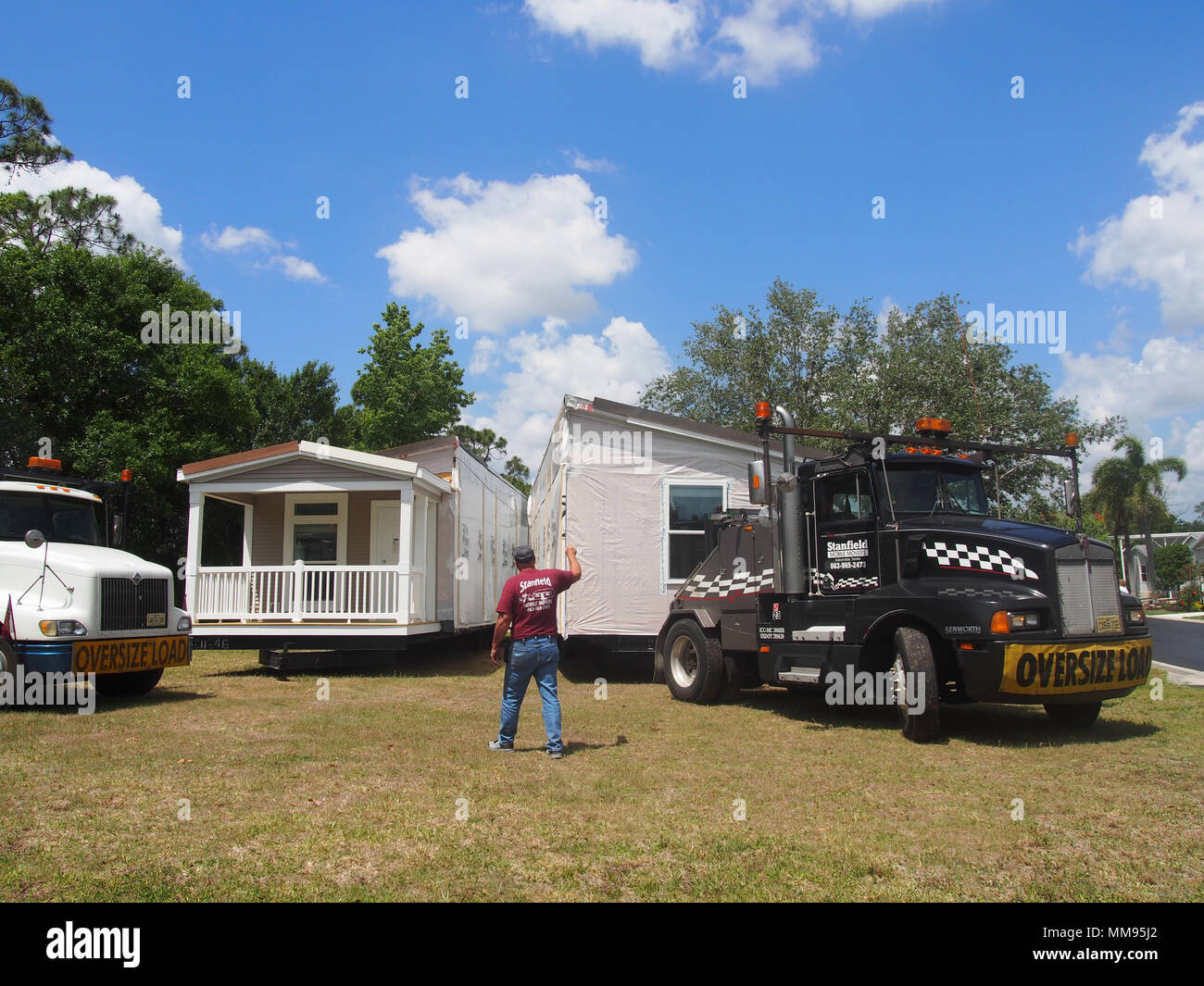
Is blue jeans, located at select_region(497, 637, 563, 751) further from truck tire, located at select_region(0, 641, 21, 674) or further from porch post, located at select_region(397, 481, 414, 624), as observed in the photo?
porch post, located at select_region(397, 481, 414, 624)

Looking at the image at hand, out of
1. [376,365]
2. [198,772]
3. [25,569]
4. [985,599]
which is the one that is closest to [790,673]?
[985,599]

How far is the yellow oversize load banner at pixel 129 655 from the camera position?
8.73m

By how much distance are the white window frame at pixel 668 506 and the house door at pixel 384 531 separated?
586cm

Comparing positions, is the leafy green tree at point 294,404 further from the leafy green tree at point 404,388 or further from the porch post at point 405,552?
the porch post at point 405,552

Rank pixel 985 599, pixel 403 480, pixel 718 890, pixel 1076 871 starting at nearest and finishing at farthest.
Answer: pixel 718 890, pixel 1076 871, pixel 985 599, pixel 403 480

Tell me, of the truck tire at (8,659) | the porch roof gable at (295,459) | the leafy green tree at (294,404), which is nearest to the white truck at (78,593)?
the truck tire at (8,659)

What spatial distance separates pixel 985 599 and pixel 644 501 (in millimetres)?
6006

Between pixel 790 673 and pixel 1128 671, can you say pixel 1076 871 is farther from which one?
pixel 790 673

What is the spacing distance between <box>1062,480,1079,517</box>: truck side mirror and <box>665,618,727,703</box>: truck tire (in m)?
3.79

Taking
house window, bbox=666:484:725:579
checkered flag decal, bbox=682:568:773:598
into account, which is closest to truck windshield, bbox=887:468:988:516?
checkered flag decal, bbox=682:568:773:598

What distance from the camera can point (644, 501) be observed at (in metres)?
12.4

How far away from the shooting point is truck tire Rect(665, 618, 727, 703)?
9766mm

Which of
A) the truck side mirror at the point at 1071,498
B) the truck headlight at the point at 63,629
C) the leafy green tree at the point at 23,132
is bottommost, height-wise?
the truck headlight at the point at 63,629
